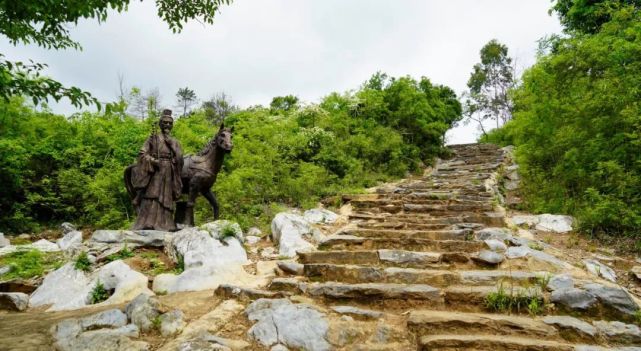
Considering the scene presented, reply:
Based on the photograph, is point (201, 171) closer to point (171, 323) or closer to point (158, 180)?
point (158, 180)

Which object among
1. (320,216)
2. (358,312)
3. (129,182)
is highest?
(129,182)

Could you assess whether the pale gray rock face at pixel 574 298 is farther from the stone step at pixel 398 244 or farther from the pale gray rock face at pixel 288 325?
the pale gray rock face at pixel 288 325

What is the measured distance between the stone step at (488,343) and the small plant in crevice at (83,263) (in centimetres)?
421

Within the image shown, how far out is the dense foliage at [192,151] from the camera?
7621mm

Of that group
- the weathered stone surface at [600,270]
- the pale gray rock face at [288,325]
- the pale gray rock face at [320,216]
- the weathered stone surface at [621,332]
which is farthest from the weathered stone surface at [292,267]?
the weathered stone surface at [600,270]

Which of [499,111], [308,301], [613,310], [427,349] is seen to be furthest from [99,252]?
[499,111]

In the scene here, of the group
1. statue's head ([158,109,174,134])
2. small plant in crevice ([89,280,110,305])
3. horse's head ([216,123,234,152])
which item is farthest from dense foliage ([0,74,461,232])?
small plant in crevice ([89,280,110,305])

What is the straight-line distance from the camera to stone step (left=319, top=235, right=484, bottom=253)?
468 centimetres

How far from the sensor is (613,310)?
3.02m

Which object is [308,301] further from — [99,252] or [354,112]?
[354,112]

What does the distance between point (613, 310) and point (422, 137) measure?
11583 mm

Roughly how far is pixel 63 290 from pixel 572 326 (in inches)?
206

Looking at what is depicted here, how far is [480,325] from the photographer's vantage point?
9.62 feet

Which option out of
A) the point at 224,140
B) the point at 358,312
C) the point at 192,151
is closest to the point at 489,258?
the point at 358,312
